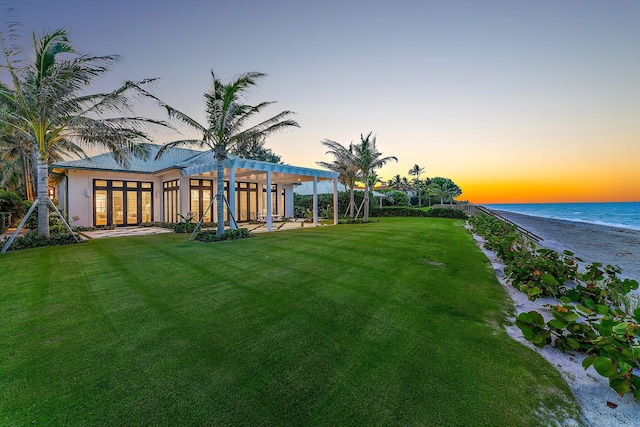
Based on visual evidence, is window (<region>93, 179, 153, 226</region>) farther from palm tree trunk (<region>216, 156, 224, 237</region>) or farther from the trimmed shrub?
palm tree trunk (<region>216, 156, 224, 237</region>)

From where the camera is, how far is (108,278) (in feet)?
17.4

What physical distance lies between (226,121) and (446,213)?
873 inches

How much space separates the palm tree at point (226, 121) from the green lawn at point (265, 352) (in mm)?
6142

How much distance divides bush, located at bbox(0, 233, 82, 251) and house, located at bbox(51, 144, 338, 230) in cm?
461

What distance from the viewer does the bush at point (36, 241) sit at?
862 centimetres

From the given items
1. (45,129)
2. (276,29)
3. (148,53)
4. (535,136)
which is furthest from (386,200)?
(45,129)

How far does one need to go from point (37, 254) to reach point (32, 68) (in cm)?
563

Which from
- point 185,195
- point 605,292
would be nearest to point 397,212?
point 185,195

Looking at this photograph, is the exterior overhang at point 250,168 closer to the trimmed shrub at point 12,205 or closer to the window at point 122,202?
the window at point 122,202

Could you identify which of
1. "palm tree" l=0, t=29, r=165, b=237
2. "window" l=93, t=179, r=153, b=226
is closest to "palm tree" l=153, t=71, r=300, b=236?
"palm tree" l=0, t=29, r=165, b=237

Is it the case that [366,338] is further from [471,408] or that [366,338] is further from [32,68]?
[32,68]

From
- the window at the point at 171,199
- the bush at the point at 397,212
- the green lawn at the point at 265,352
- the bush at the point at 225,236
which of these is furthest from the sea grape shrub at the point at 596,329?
the bush at the point at 397,212

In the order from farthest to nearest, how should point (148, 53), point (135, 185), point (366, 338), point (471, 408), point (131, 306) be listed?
point (135, 185) < point (148, 53) < point (131, 306) < point (366, 338) < point (471, 408)

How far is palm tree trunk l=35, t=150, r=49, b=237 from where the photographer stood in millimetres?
8836
